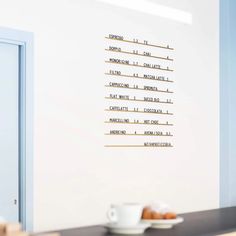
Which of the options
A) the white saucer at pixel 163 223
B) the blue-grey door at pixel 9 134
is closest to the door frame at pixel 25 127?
the blue-grey door at pixel 9 134

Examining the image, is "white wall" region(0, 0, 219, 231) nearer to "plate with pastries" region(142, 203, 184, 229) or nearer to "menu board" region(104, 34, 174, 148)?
"menu board" region(104, 34, 174, 148)

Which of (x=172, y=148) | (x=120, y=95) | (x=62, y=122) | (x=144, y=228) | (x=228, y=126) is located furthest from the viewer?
(x=228, y=126)

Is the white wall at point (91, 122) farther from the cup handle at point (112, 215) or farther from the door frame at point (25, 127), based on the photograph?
the cup handle at point (112, 215)

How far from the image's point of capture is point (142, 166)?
2.64m

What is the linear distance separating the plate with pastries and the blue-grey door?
0.55 meters

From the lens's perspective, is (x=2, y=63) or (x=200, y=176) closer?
(x=2, y=63)

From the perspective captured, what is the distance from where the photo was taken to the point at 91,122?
240 centimetres

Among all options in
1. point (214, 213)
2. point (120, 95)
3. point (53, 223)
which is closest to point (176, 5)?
point (120, 95)

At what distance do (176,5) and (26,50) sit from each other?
3.53 ft

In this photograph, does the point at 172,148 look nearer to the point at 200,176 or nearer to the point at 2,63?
the point at 200,176

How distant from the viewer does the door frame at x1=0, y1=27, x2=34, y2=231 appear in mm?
2129

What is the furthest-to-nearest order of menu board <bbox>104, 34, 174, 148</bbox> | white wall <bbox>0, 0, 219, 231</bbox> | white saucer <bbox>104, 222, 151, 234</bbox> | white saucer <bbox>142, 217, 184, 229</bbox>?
menu board <bbox>104, 34, 174, 148</bbox>, white wall <bbox>0, 0, 219, 231</bbox>, white saucer <bbox>142, 217, 184, 229</bbox>, white saucer <bbox>104, 222, 151, 234</bbox>

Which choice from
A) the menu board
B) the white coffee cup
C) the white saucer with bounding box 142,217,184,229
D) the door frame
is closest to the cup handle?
the white coffee cup

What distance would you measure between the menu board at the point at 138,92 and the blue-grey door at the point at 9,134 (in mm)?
499
